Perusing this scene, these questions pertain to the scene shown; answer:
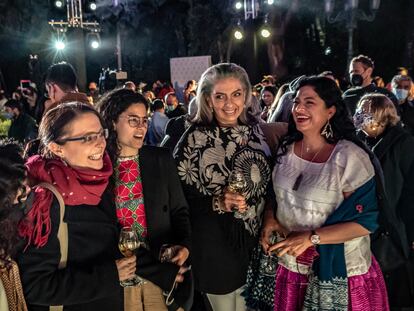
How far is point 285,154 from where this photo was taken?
2.78 metres

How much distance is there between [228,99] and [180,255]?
1.09 metres

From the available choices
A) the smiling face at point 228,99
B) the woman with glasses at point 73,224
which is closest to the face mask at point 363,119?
the smiling face at point 228,99

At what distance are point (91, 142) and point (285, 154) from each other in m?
1.28

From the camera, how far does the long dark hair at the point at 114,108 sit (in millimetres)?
2477

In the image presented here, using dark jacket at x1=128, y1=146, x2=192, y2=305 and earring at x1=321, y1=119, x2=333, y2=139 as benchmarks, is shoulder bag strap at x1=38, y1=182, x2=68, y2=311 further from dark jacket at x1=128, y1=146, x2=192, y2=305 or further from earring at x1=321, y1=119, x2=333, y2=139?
earring at x1=321, y1=119, x2=333, y2=139

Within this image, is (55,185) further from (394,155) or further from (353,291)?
(394,155)

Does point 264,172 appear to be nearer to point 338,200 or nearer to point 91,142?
point 338,200

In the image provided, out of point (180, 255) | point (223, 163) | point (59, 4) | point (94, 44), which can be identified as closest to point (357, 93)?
point (223, 163)

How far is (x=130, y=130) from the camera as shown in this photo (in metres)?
2.48

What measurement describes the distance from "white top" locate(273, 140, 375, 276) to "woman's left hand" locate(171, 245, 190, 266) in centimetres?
63

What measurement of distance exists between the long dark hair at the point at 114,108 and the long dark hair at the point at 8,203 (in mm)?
715

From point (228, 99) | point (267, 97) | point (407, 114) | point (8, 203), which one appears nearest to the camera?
point (8, 203)

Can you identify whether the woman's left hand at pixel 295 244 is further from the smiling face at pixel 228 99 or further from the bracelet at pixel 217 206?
the smiling face at pixel 228 99

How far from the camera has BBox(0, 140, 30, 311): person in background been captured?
5.73 ft
